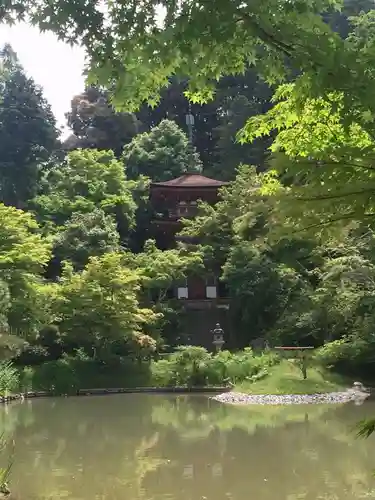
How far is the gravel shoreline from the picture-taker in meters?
12.3

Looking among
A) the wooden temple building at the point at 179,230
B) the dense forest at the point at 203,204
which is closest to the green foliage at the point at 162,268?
the dense forest at the point at 203,204

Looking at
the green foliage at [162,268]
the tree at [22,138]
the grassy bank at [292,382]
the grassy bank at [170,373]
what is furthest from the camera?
the tree at [22,138]

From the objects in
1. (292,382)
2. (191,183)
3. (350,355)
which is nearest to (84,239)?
(191,183)

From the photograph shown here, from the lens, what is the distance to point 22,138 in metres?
27.5

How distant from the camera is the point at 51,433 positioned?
9.37m

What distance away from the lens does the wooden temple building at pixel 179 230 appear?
1983cm

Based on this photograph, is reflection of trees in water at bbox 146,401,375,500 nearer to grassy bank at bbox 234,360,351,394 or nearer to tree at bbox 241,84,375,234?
grassy bank at bbox 234,360,351,394

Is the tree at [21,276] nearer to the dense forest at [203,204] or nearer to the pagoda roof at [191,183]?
the dense forest at [203,204]

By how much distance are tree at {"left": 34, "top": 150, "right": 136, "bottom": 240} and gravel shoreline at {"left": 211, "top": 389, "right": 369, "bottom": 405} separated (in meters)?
10.8

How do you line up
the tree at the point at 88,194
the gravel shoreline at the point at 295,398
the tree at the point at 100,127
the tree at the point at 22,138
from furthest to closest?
the tree at the point at 100,127, the tree at the point at 22,138, the tree at the point at 88,194, the gravel shoreline at the point at 295,398

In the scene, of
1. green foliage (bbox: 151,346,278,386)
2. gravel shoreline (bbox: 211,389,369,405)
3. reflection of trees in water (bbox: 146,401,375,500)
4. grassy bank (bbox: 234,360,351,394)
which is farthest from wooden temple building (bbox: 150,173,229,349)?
reflection of trees in water (bbox: 146,401,375,500)

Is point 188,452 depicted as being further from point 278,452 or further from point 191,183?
point 191,183

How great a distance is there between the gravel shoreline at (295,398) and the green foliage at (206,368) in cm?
151

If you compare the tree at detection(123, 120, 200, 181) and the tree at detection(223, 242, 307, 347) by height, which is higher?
the tree at detection(123, 120, 200, 181)
